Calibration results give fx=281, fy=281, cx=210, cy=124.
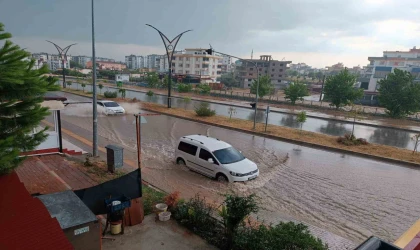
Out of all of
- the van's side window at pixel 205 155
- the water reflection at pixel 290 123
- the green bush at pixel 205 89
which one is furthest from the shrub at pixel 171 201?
the green bush at pixel 205 89

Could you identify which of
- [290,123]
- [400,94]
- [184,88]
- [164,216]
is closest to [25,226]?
[164,216]

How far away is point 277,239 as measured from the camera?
17.3ft

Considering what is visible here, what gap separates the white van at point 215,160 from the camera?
10273mm

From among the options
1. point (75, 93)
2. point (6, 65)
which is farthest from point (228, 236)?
point (75, 93)

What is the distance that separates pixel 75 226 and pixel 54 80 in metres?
2.58

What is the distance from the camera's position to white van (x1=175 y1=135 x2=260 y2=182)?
10.3 meters

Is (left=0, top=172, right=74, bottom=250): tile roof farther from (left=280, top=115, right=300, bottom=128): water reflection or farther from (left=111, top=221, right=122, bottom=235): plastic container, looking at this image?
(left=280, top=115, right=300, bottom=128): water reflection

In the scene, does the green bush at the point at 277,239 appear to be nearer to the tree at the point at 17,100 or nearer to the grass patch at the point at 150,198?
the grass patch at the point at 150,198

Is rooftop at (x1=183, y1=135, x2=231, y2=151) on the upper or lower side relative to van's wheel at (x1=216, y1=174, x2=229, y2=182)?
upper

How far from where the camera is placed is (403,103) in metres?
32.1

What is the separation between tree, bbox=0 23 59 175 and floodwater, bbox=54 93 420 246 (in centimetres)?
536

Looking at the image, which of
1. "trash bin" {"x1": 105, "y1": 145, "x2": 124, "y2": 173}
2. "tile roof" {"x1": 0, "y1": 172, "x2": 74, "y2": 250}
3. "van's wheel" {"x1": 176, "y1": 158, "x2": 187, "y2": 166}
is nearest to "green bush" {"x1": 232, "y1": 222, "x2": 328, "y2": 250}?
"tile roof" {"x1": 0, "y1": 172, "x2": 74, "y2": 250}

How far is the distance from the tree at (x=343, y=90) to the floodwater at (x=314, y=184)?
22.4 m

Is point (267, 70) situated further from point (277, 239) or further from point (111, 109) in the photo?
point (277, 239)
